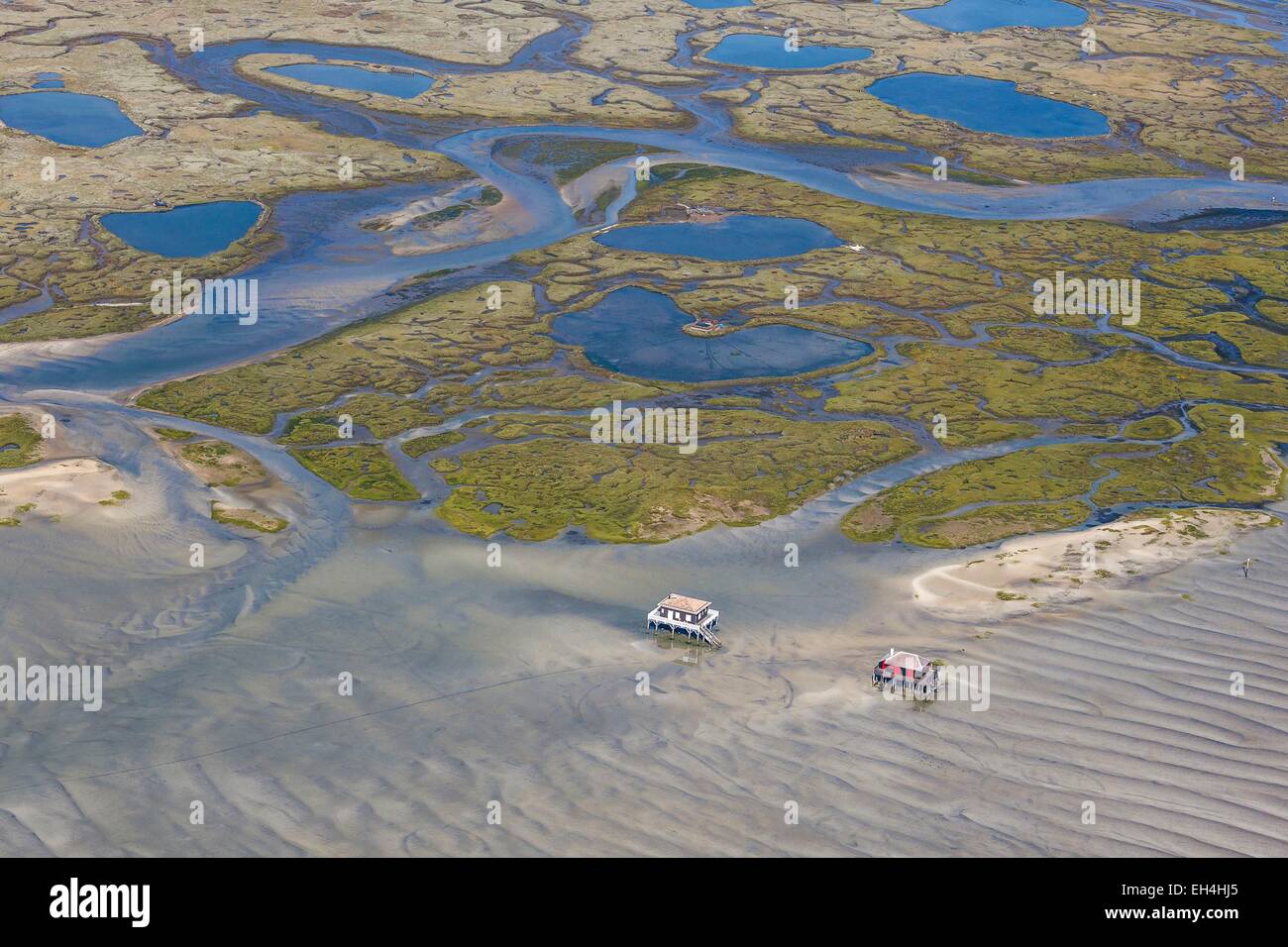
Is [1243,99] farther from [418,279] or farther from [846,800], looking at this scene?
[846,800]

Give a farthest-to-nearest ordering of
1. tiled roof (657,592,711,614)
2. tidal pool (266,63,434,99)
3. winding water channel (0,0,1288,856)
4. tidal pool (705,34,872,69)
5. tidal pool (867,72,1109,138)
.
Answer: tidal pool (705,34,872,69) → tidal pool (266,63,434,99) → tidal pool (867,72,1109,138) → tiled roof (657,592,711,614) → winding water channel (0,0,1288,856)

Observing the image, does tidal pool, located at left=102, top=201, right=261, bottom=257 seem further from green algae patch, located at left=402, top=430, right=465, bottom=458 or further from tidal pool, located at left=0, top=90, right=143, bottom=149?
green algae patch, located at left=402, top=430, right=465, bottom=458

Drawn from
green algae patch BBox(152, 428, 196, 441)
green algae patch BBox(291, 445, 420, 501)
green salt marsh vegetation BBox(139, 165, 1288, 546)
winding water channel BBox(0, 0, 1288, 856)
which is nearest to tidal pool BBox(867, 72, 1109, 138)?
green salt marsh vegetation BBox(139, 165, 1288, 546)

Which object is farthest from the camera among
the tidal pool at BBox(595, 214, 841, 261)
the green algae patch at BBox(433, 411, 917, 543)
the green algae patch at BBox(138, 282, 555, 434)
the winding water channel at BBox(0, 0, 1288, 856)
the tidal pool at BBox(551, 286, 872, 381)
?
the tidal pool at BBox(595, 214, 841, 261)

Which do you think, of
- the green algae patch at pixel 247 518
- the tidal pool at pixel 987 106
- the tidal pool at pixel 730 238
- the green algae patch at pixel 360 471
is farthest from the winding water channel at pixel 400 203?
the green algae patch at pixel 247 518

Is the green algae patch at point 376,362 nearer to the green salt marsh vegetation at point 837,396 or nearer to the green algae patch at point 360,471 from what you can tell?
the green salt marsh vegetation at point 837,396

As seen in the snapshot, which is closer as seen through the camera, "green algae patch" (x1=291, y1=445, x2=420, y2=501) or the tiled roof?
the tiled roof
